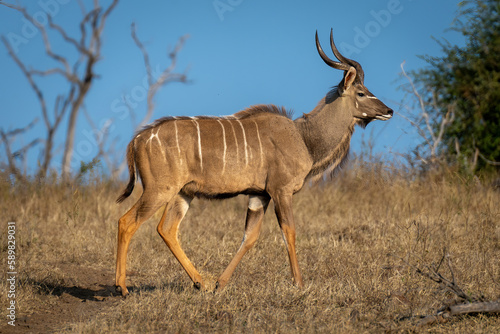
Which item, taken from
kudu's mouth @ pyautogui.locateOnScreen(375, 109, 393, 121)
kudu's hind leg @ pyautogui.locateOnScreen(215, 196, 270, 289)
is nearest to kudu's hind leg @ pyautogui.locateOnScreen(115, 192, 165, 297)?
kudu's hind leg @ pyautogui.locateOnScreen(215, 196, 270, 289)

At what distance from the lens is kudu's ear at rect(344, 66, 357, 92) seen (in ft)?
20.2

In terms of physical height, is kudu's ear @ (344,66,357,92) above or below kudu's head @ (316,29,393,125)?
above

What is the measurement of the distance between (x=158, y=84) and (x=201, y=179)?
50.2 feet

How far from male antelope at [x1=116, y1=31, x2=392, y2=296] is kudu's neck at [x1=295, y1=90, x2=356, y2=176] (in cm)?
1

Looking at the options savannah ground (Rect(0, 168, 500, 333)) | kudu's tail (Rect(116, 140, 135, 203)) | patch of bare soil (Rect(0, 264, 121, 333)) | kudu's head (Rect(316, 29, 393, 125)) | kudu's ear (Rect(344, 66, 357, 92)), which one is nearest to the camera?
savannah ground (Rect(0, 168, 500, 333))

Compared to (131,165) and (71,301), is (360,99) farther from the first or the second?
(71,301)

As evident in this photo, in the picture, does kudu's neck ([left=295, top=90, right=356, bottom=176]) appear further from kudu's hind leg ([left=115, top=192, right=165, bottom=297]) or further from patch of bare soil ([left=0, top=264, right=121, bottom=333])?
patch of bare soil ([left=0, top=264, right=121, bottom=333])

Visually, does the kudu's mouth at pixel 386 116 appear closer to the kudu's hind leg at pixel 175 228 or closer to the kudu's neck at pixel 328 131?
the kudu's neck at pixel 328 131

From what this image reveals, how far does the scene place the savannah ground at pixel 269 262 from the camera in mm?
4398

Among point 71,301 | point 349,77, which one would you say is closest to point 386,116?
point 349,77

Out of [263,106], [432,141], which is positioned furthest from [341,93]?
[432,141]

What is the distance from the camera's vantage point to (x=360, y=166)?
1082 cm

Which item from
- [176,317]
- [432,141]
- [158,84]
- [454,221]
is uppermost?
[158,84]

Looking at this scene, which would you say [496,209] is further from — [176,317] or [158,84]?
[158,84]
